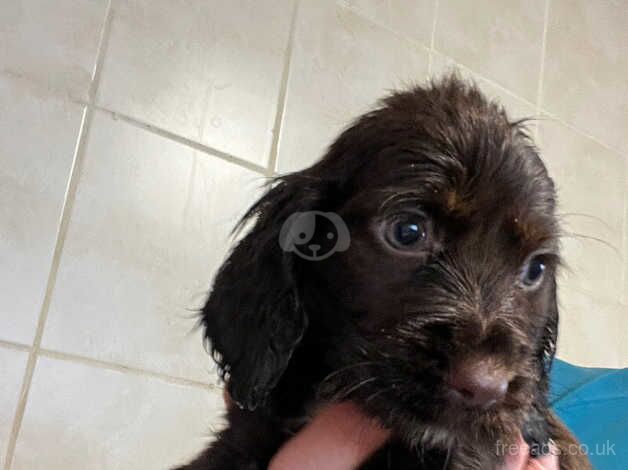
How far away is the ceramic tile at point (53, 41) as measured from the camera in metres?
1.64

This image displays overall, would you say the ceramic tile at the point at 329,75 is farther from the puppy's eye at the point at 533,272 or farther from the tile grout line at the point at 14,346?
the puppy's eye at the point at 533,272

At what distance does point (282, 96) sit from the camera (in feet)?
6.72

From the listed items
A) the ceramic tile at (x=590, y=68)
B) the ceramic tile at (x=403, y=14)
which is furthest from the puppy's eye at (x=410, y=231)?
the ceramic tile at (x=590, y=68)

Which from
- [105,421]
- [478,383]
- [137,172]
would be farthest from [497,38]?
[478,383]

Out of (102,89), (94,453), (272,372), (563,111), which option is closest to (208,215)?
(102,89)

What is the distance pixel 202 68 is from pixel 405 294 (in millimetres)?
1109

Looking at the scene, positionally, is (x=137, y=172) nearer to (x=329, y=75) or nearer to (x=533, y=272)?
(x=329, y=75)

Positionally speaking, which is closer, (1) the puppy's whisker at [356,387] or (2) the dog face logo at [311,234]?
(1) the puppy's whisker at [356,387]

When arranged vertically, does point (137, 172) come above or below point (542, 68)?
below

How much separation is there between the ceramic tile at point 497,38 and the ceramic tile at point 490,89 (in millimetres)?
25

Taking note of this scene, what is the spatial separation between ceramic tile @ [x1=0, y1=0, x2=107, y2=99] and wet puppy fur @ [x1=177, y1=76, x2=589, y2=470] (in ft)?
2.60

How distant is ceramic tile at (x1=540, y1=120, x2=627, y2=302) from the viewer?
2.70 meters

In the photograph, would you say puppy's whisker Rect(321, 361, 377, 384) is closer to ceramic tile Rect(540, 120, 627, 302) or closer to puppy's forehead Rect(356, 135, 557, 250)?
puppy's forehead Rect(356, 135, 557, 250)

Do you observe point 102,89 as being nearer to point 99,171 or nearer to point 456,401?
point 99,171
